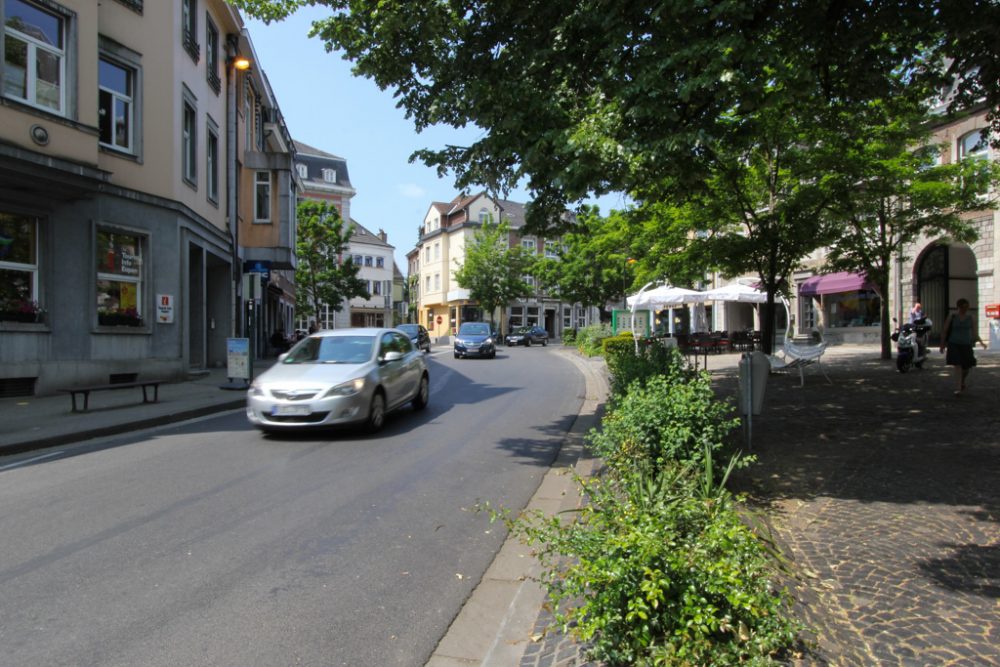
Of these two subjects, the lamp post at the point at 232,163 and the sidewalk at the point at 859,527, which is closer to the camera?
the sidewalk at the point at 859,527

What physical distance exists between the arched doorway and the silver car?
22754 millimetres

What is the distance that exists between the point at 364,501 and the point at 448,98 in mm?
4233

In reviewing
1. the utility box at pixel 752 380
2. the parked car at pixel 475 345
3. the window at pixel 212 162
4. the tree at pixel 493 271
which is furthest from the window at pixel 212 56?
the tree at pixel 493 271

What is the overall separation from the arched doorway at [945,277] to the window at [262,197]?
24869 mm

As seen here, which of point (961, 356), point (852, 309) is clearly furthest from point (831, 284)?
point (961, 356)

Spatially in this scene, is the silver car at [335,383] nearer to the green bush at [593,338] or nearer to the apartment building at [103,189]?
the apartment building at [103,189]

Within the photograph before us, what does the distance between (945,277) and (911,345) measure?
1357 cm

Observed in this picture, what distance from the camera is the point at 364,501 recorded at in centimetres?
546

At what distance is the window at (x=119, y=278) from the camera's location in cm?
1358

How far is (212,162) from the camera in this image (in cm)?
1873

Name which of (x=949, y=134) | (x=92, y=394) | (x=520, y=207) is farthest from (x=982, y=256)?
(x=520, y=207)

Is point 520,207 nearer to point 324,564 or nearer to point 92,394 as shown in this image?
point 92,394

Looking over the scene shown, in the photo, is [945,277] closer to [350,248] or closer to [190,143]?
[190,143]

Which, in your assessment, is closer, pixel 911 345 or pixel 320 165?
pixel 911 345
